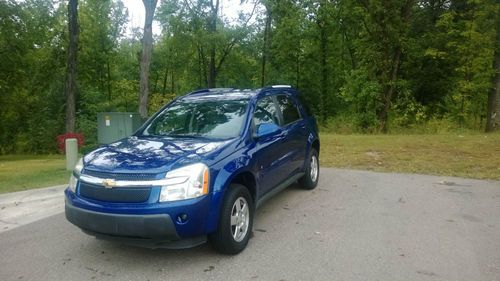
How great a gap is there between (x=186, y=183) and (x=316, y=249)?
168cm

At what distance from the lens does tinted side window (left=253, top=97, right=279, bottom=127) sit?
516 cm

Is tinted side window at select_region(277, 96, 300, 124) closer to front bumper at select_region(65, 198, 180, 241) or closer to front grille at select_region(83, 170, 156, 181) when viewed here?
front grille at select_region(83, 170, 156, 181)

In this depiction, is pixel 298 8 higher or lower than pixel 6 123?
higher

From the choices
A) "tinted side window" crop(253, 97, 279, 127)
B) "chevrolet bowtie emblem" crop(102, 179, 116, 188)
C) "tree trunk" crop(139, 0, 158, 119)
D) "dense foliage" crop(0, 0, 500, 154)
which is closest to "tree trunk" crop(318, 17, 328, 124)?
"dense foliage" crop(0, 0, 500, 154)

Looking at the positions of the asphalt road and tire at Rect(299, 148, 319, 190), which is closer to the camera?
the asphalt road

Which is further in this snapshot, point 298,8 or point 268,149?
point 298,8

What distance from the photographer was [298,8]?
2947cm

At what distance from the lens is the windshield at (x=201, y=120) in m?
4.81

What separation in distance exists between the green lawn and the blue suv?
14.7 ft

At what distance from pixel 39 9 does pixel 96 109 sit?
8412mm

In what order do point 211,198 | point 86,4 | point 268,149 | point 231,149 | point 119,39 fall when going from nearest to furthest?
point 211,198 → point 231,149 → point 268,149 → point 86,4 → point 119,39

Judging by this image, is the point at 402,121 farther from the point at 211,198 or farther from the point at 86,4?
the point at 86,4

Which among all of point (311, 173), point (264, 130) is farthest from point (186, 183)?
point (311, 173)

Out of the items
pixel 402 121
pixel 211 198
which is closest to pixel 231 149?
pixel 211 198
